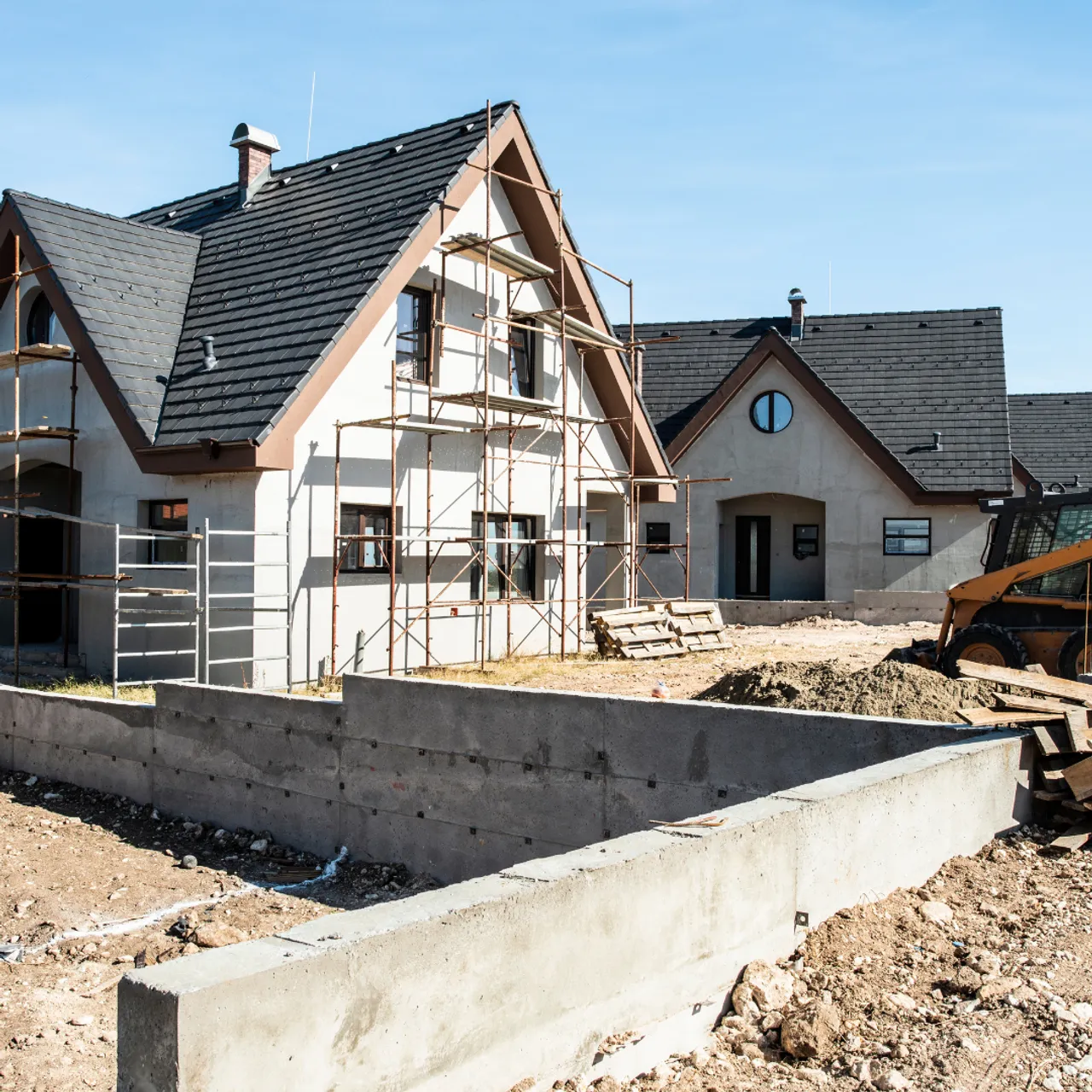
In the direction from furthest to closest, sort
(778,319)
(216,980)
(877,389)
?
(778,319) < (877,389) < (216,980)

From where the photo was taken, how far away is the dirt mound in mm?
9742

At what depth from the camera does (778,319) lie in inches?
1272

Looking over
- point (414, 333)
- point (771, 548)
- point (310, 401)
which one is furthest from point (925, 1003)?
point (771, 548)

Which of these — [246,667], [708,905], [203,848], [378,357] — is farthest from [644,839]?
[378,357]

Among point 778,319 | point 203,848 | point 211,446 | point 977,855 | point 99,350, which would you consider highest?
point 778,319

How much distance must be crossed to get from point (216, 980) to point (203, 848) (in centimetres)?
821

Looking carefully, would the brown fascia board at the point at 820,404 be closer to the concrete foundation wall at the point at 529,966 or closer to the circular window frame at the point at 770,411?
the circular window frame at the point at 770,411

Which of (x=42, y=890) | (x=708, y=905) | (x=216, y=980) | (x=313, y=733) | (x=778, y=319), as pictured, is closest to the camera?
(x=216, y=980)

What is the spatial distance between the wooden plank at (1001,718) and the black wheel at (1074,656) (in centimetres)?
481

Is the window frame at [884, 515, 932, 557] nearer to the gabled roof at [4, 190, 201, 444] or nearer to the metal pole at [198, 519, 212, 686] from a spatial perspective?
the gabled roof at [4, 190, 201, 444]

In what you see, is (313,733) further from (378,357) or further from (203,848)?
(378,357)

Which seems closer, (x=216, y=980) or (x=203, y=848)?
(x=216, y=980)

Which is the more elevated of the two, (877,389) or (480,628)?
(877,389)

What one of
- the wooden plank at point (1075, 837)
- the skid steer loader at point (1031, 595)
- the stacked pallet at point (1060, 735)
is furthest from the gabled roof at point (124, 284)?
the wooden plank at point (1075, 837)
